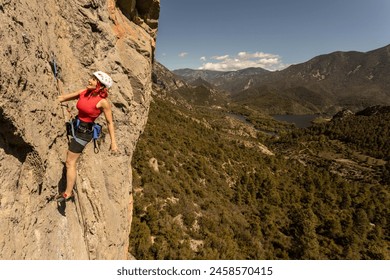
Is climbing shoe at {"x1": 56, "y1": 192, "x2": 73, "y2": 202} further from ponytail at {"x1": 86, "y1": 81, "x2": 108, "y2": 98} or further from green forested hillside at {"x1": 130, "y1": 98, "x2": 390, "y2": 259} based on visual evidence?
green forested hillside at {"x1": 130, "y1": 98, "x2": 390, "y2": 259}

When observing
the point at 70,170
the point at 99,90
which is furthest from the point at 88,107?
the point at 70,170

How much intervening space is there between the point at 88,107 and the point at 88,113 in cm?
16

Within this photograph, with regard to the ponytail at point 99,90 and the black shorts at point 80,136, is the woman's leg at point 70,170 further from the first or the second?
the ponytail at point 99,90

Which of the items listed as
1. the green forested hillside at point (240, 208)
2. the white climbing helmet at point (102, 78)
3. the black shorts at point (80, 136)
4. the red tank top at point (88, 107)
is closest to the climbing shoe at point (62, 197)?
the black shorts at point (80, 136)

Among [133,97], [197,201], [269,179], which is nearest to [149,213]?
[197,201]

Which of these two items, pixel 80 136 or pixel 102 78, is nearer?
pixel 102 78

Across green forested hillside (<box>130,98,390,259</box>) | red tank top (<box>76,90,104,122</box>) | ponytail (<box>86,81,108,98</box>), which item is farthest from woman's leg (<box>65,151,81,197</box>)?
green forested hillside (<box>130,98,390,259</box>)

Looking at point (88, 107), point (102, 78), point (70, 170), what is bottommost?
point (70, 170)

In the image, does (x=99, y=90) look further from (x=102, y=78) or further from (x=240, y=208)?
(x=240, y=208)

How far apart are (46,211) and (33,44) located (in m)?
4.01

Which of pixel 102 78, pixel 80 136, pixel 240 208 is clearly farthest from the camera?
pixel 240 208

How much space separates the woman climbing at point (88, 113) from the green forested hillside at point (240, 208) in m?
18.3

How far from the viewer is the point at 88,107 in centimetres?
675

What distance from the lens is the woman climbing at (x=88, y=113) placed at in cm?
Result: 675
